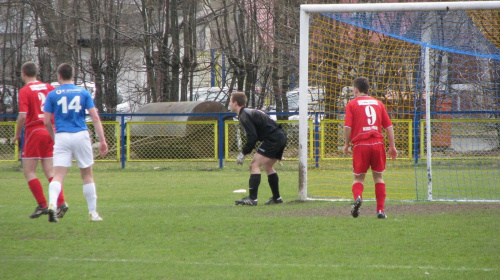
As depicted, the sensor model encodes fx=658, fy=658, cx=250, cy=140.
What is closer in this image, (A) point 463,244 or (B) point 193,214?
(A) point 463,244

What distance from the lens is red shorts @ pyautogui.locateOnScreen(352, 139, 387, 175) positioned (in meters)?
8.04

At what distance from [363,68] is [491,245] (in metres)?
8.13

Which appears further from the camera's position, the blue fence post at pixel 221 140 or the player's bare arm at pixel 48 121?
the blue fence post at pixel 221 140

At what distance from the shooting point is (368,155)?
805 centimetres

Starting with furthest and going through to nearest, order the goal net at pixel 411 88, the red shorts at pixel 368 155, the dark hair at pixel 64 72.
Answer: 1. the goal net at pixel 411 88
2. the red shorts at pixel 368 155
3. the dark hair at pixel 64 72

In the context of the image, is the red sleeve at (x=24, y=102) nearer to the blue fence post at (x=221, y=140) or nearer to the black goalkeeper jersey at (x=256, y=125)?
the black goalkeeper jersey at (x=256, y=125)

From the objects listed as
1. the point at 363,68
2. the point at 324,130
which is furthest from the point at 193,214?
the point at 324,130

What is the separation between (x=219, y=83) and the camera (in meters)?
27.7

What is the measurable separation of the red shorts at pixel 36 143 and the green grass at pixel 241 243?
0.84m

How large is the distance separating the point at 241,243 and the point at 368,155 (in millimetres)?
2232

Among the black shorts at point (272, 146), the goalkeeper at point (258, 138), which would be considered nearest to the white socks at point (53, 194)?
the goalkeeper at point (258, 138)

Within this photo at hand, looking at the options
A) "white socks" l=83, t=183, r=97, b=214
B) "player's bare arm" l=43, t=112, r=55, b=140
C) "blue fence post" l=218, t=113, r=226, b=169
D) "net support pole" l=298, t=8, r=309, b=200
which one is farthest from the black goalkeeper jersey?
"blue fence post" l=218, t=113, r=226, b=169

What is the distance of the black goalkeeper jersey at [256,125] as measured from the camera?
32.2 ft

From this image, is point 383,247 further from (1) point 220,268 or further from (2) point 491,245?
(1) point 220,268
